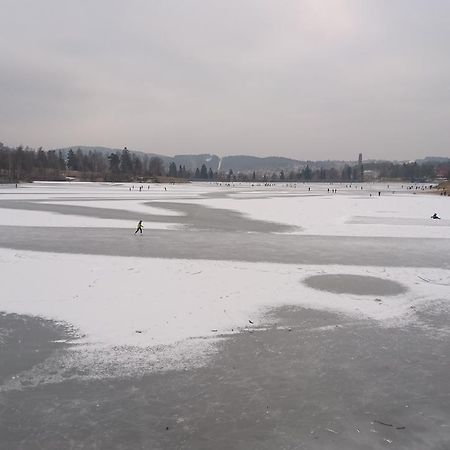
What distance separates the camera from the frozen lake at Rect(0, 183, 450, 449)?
4.91 m

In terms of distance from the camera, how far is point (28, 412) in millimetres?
5168

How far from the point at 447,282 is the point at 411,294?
1.97 metres

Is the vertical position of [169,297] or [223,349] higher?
[169,297]

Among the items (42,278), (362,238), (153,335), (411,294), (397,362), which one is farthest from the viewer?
(362,238)

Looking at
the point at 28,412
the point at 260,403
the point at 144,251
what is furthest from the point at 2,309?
the point at 144,251

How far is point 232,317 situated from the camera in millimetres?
8828

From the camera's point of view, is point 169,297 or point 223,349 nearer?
point 223,349

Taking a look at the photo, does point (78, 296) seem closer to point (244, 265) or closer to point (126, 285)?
point (126, 285)

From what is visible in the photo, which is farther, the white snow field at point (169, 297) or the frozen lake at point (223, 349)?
the white snow field at point (169, 297)

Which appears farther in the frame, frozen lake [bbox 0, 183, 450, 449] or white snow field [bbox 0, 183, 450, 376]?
white snow field [bbox 0, 183, 450, 376]

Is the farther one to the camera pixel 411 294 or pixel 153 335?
pixel 411 294

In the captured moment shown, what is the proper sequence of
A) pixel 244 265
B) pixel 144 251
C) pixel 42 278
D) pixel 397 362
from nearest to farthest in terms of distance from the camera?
pixel 397 362 → pixel 42 278 → pixel 244 265 → pixel 144 251

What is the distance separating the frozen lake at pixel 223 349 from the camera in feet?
16.1

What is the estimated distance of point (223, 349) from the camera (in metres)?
7.21
